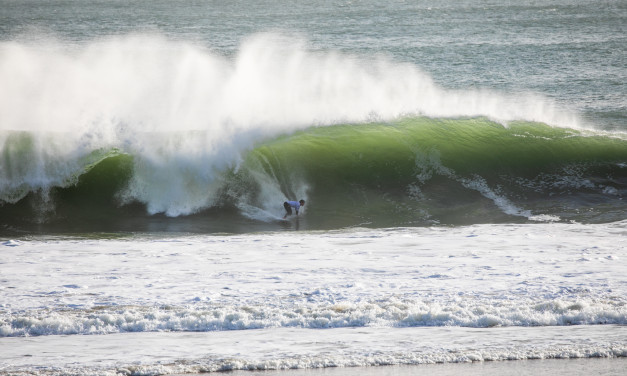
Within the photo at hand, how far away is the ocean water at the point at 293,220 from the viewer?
6.99 metres

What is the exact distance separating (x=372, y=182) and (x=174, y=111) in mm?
4973

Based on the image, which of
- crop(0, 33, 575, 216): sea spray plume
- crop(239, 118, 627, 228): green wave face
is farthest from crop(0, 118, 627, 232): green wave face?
crop(0, 33, 575, 216): sea spray plume

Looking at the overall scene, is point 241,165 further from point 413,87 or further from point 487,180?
point 413,87

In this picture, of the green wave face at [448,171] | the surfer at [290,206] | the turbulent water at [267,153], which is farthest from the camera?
the green wave face at [448,171]

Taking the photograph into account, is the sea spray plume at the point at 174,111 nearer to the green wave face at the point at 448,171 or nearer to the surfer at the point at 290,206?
the green wave face at the point at 448,171

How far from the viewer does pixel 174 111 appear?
634 inches

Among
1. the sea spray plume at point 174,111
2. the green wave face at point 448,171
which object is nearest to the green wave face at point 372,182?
the green wave face at point 448,171

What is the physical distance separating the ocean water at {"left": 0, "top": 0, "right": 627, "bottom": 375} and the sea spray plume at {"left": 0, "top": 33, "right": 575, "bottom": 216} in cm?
6

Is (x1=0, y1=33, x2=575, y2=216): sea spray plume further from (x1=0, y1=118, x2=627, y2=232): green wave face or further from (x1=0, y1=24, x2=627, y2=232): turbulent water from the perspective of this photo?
(x1=0, y1=118, x2=627, y2=232): green wave face

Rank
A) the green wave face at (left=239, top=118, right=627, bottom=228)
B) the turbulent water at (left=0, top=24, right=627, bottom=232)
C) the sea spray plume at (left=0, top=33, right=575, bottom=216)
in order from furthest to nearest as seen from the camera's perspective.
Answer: the sea spray plume at (left=0, top=33, right=575, bottom=216)
the green wave face at (left=239, top=118, right=627, bottom=228)
the turbulent water at (left=0, top=24, right=627, bottom=232)

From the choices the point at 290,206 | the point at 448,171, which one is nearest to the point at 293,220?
the point at 290,206

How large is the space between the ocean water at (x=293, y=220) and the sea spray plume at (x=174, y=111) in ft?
0.20

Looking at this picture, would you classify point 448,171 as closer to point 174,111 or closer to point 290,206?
point 290,206

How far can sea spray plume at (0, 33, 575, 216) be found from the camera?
1350cm
